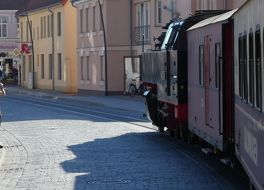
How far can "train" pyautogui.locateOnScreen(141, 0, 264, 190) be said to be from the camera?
8.82m

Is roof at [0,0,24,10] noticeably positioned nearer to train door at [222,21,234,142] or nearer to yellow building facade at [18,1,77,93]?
yellow building facade at [18,1,77,93]

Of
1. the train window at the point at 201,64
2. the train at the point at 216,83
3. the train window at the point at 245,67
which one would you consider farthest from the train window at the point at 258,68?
the train window at the point at 201,64

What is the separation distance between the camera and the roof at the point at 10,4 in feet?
302

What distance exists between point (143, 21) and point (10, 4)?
150 ft

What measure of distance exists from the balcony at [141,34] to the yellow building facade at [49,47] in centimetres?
1168

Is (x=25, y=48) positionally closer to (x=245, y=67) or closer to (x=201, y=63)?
(x=201, y=63)

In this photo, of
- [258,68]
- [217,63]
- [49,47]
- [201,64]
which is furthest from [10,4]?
[258,68]

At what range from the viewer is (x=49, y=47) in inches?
2616

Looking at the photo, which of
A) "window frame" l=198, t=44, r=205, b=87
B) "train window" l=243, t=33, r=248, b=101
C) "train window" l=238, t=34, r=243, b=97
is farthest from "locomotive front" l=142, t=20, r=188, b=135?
"train window" l=243, t=33, r=248, b=101

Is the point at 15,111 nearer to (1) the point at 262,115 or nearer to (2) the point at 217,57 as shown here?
(2) the point at 217,57

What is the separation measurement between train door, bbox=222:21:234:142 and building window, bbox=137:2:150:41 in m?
35.7

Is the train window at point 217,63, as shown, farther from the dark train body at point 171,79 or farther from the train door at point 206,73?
the dark train body at point 171,79

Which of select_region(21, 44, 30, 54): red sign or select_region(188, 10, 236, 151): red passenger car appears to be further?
select_region(21, 44, 30, 54): red sign

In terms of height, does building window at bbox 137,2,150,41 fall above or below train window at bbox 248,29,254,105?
above
